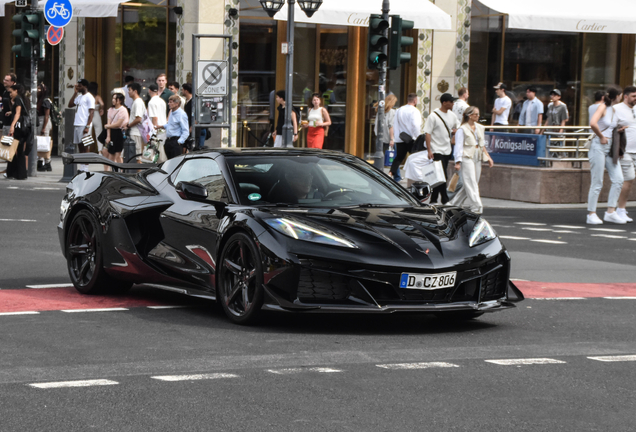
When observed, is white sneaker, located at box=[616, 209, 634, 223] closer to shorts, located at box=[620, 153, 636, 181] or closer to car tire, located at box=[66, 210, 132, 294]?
shorts, located at box=[620, 153, 636, 181]

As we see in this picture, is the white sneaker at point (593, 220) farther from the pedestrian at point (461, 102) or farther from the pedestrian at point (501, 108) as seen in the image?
the pedestrian at point (501, 108)

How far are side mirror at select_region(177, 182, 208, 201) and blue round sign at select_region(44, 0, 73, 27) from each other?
16.1 metres

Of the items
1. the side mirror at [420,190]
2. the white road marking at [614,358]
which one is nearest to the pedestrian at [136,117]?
the side mirror at [420,190]

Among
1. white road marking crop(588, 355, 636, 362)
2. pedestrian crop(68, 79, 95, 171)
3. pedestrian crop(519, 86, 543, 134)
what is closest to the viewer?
white road marking crop(588, 355, 636, 362)

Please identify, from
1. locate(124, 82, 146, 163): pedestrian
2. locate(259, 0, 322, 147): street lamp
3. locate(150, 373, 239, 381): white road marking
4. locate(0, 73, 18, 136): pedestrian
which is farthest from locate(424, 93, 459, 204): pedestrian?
locate(150, 373, 239, 381): white road marking

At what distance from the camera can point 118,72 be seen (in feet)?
98.1

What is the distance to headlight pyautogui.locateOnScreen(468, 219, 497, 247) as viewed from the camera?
7.89 m

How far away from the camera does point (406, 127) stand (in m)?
22.2

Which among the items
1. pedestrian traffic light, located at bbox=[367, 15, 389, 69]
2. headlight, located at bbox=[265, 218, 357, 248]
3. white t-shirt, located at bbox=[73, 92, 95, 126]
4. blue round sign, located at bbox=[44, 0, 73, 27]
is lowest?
headlight, located at bbox=[265, 218, 357, 248]

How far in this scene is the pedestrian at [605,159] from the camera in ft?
57.0

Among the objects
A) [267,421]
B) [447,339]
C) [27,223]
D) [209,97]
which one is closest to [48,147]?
[209,97]

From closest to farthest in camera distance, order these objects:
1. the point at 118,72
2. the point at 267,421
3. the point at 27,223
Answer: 1. the point at 267,421
2. the point at 27,223
3. the point at 118,72

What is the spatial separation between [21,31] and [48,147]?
8.55 ft

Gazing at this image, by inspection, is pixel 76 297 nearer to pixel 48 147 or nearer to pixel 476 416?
pixel 476 416
